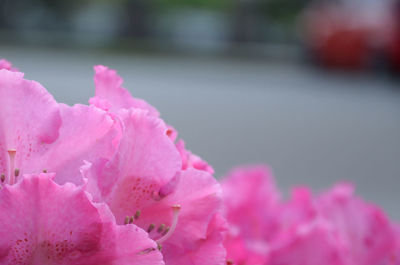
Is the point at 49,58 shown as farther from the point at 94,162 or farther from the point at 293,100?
the point at 94,162

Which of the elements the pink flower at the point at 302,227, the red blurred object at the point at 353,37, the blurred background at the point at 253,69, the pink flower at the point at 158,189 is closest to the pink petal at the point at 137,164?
the pink flower at the point at 158,189

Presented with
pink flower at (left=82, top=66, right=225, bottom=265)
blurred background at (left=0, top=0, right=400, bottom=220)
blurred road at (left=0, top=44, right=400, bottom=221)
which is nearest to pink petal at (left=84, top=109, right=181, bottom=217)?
pink flower at (left=82, top=66, right=225, bottom=265)

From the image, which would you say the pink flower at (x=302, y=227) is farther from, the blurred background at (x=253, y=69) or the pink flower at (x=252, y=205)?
the blurred background at (x=253, y=69)

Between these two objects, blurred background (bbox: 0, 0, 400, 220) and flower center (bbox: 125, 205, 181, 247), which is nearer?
flower center (bbox: 125, 205, 181, 247)

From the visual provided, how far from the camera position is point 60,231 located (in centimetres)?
29

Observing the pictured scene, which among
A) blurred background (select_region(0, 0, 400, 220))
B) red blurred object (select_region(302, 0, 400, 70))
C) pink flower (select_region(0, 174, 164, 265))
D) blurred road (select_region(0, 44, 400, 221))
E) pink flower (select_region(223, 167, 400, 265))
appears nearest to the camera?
pink flower (select_region(0, 174, 164, 265))

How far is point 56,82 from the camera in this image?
590 cm

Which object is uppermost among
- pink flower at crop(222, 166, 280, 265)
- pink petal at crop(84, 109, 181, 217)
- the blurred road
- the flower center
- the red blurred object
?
pink petal at crop(84, 109, 181, 217)

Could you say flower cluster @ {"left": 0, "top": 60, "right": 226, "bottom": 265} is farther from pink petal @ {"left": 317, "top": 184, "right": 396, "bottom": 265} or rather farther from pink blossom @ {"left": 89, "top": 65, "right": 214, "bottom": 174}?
pink petal @ {"left": 317, "top": 184, "right": 396, "bottom": 265}

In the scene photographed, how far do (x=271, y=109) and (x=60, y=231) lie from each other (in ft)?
17.8

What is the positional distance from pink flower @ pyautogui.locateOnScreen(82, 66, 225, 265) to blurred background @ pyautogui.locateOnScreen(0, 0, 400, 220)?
3.23 meters

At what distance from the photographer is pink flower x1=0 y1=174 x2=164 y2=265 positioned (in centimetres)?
28

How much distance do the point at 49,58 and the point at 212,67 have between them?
77.9 inches

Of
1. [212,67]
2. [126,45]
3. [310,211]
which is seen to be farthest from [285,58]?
[310,211]
